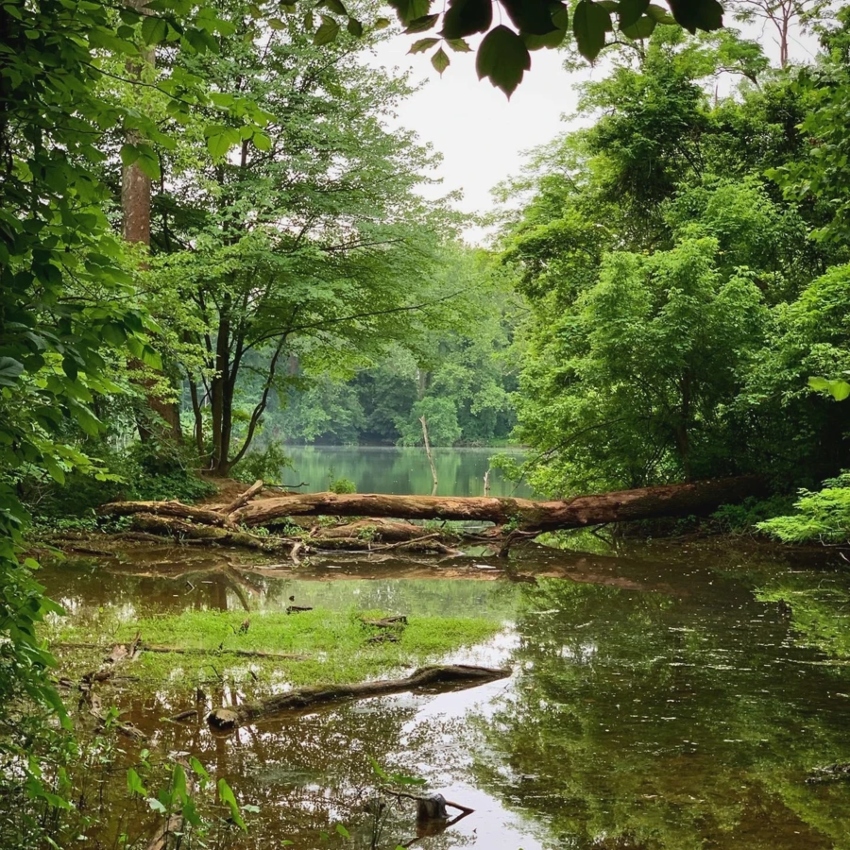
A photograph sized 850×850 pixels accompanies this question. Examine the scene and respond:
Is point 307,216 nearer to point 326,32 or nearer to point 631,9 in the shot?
point 326,32

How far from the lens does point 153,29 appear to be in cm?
197

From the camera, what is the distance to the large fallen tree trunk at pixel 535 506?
12.2 metres

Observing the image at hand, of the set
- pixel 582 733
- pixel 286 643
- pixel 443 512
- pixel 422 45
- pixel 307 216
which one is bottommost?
pixel 582 733

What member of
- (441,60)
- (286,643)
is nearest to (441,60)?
(441,60)

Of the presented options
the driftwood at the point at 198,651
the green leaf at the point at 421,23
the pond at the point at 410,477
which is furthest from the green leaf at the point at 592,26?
the pond at the point at 410,477

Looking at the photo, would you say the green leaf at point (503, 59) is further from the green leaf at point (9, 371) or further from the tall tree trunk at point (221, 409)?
the tall tree trunk at point (221, 409)

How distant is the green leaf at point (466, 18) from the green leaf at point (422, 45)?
0.38 m

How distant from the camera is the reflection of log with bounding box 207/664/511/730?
13.4 feet

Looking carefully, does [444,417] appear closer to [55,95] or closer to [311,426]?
[311,426]

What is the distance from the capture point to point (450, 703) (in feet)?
15.5

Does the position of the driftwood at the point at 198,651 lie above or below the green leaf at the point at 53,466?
below

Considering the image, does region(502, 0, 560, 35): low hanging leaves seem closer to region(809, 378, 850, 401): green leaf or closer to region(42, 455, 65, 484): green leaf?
region(809, 378, 850, 401): green leaf

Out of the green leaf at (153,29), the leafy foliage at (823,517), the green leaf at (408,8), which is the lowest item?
the leafy foliage at (823,517)

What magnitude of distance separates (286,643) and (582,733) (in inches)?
103
